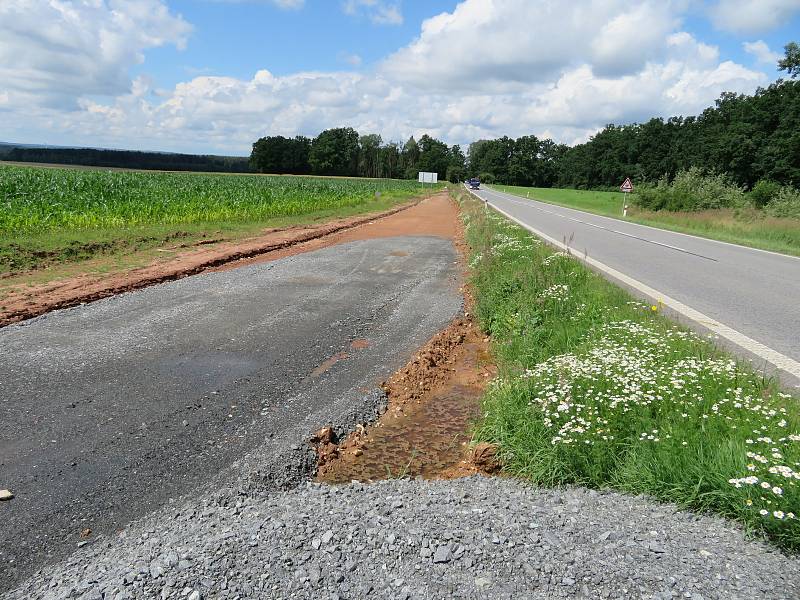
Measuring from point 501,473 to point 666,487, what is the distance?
3.71ft

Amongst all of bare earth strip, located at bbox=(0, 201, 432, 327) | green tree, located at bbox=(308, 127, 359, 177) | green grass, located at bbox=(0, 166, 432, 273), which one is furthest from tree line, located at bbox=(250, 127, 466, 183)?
bare earth strip, located at bbox=(0, 201, 432, 327)

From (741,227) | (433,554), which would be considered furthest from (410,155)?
(433,554)

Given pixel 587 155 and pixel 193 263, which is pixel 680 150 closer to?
pixel 587 155

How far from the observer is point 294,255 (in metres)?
13.5

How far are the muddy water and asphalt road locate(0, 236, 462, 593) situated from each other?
0.32 m

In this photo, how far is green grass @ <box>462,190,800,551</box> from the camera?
288 centimetres

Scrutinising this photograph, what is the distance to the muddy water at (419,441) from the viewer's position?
4062mm

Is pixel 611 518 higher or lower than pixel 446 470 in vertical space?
higher

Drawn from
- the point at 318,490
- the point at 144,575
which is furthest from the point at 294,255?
the point at 144,575

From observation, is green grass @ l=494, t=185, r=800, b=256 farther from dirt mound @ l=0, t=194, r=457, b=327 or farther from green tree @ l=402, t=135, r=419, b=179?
green tree @ l=402, t=135, r=419, b=179

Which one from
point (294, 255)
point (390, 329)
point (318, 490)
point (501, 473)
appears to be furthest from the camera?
point (294, 255)

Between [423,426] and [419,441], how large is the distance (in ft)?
0.99

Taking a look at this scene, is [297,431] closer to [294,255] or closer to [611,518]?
[611,518]

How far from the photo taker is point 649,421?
3.65 meters
